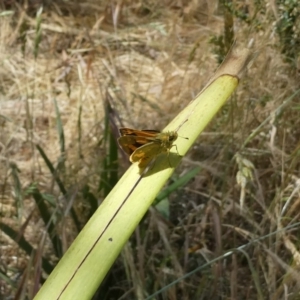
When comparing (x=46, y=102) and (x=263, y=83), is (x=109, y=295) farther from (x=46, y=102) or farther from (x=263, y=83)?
(x=46, y=102)

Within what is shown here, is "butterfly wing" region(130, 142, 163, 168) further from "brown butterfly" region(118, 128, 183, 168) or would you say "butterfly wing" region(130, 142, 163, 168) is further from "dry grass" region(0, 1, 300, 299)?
"dry grass" region(0, 1, 300, 299)

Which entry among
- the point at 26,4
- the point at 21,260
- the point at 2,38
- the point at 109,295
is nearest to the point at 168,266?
the point at 109,295

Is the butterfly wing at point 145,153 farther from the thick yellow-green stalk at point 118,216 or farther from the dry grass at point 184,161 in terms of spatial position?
the dry grass at point 184,161

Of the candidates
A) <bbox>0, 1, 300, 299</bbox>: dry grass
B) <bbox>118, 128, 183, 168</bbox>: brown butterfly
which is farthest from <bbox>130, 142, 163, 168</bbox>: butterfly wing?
<bbox>0, 1, 300, 299</bbox>: dry grass

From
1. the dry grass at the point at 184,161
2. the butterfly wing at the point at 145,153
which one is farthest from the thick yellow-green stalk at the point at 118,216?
the dry grass at the point at 184,161

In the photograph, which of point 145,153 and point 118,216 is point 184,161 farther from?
point 118,216

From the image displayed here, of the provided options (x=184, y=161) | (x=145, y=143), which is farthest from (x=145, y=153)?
(x=184, y=161)
